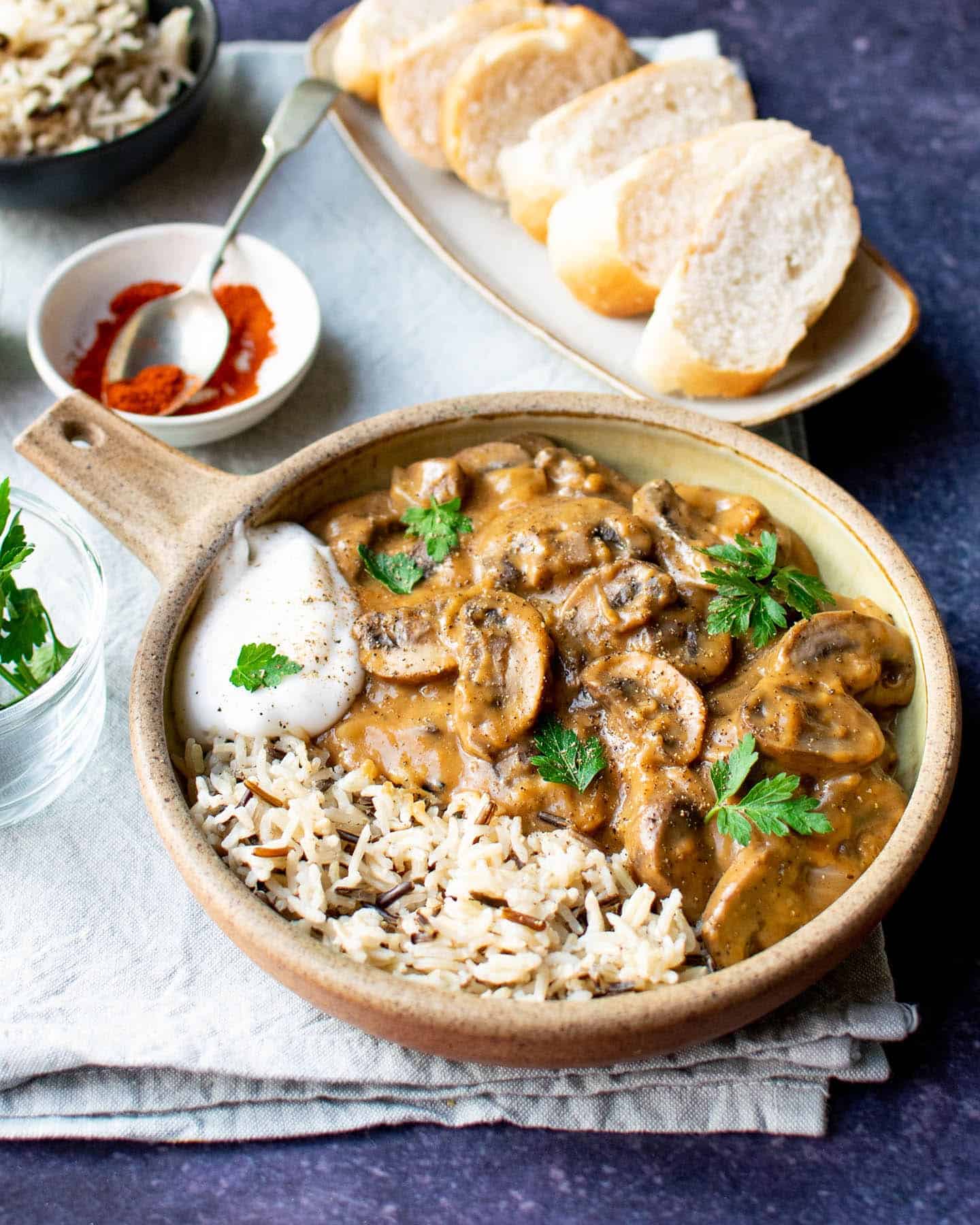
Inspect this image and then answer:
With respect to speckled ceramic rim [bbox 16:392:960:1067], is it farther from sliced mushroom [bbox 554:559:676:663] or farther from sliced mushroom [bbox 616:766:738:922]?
sliced mushroom [bbox 554:559:676:663]

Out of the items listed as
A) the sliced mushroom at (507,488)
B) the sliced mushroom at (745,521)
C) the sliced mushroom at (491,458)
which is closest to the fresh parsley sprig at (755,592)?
the sliced mushroom at (745,521)

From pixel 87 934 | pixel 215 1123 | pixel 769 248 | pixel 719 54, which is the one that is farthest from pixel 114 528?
pixel 719 54


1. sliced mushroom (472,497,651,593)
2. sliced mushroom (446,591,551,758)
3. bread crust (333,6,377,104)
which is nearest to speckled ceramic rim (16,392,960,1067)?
sliced mushroom (472,497,651,593)

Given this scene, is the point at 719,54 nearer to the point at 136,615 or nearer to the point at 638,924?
the point at 136,615

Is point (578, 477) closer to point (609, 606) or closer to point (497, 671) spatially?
point (609, 606)

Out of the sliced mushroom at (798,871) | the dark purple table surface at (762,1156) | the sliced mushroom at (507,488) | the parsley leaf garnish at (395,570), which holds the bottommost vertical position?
the dark purple table surface at (762,1156)

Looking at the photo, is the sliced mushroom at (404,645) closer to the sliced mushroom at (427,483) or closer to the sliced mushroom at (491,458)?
the sliced mushroom at (427,483)

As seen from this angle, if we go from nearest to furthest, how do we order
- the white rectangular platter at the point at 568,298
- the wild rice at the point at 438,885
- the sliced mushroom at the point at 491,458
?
the wild rice at the point at 438,885 < the sliced mushroom at the point at 491,458 < the white rectangular platter at the point at 568,298
